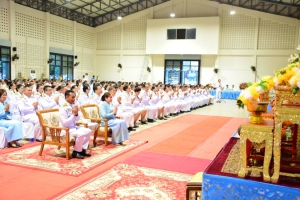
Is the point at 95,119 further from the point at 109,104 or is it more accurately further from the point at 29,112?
the point at 29,112

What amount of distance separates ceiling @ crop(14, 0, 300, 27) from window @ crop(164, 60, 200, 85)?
477 cm

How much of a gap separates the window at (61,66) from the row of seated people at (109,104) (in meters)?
9.96

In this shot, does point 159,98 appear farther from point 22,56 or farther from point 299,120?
point 22,56

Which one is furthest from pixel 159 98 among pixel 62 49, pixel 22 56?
pixel 62 49

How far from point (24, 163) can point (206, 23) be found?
Result: 679 inches

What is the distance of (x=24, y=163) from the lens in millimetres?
4609

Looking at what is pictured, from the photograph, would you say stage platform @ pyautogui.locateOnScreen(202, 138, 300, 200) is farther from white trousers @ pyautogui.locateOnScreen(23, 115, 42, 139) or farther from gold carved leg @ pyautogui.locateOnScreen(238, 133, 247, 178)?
white trousers @ pyautogui.locateOnScreen(23, 115, 42, 139)

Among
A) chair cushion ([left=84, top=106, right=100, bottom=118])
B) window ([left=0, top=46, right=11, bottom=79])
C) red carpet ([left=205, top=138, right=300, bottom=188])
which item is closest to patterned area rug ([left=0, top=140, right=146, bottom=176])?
chair cushion ([left=84, top=106, right=100, bottom=118])

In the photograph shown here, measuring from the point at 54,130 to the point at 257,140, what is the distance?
3661 mm

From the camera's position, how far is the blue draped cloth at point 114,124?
5969mm

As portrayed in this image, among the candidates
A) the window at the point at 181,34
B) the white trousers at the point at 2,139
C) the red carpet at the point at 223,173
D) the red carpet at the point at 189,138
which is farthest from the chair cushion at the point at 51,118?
the window at the point at 181,34

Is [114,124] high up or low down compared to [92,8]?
down

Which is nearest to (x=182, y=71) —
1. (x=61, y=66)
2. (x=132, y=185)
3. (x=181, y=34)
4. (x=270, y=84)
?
(x=181, y=34)

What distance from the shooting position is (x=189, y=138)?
7023 mm
